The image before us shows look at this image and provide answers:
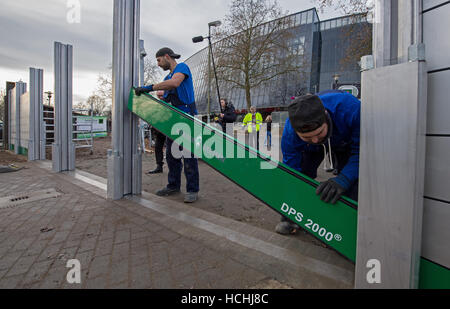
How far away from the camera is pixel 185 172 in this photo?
3467mm

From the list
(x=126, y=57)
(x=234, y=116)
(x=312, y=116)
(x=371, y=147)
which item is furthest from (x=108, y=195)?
(x=234, y=116)

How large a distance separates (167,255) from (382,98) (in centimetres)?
176

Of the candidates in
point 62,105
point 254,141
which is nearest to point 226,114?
point 254,141

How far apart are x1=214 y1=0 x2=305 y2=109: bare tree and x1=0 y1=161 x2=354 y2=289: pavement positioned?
17.1 metres

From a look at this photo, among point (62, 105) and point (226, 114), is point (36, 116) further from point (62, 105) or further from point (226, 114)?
point (226, 114)

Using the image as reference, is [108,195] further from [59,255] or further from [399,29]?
[399,29]

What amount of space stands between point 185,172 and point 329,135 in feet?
6.99

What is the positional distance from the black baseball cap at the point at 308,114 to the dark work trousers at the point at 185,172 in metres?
2.01

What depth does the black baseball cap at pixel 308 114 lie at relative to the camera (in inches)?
64.6

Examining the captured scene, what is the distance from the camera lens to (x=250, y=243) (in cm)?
216

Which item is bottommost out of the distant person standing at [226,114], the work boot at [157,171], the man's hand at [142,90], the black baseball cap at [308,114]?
the work boot at [157,171]

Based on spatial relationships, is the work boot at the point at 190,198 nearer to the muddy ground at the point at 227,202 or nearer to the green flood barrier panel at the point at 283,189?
the muddy ground at the point at 227,202

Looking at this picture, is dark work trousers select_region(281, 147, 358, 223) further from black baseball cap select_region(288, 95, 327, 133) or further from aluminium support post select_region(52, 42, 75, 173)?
aluminium support post select_region(52, 42, 75, 173)

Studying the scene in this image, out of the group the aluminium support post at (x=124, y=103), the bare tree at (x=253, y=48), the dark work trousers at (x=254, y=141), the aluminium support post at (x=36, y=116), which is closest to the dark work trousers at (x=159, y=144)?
the aluminium support post at (x=124, y=103)
